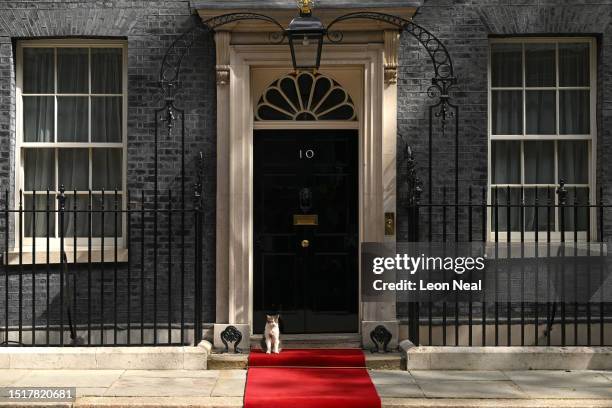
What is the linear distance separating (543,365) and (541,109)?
3.11 metres

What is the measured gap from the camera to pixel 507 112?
1089 centimetres

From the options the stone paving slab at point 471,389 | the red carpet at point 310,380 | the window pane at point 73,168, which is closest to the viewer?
the red carpet at point 310,380

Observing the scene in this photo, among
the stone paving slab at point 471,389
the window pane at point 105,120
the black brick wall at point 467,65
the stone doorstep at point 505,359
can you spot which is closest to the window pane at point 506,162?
the black brick wall at point 467,65

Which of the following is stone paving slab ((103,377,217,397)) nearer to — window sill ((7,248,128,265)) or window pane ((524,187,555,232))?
window sill ((7,248,128,265))

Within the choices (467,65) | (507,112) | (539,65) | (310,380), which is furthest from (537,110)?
(310,380)

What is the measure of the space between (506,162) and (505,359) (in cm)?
254

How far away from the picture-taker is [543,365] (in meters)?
9.46

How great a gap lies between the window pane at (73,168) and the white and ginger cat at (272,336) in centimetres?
274

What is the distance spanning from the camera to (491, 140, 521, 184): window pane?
10.9 m

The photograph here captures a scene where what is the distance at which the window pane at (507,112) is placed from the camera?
10.9 metres

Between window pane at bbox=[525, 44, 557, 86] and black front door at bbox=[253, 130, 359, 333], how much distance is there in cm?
219

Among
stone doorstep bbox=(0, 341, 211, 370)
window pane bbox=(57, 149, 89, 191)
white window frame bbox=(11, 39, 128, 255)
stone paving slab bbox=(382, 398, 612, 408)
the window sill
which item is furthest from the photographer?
window pane bbox=(57, 149, 89, 191)

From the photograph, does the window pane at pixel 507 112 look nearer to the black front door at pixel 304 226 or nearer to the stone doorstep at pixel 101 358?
the black front door at pixel 304 226

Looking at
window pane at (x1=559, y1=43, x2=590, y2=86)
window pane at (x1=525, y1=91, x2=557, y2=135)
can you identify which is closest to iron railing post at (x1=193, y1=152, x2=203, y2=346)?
window pane at (x1=525, y1=91, x2=557, y2=135)
